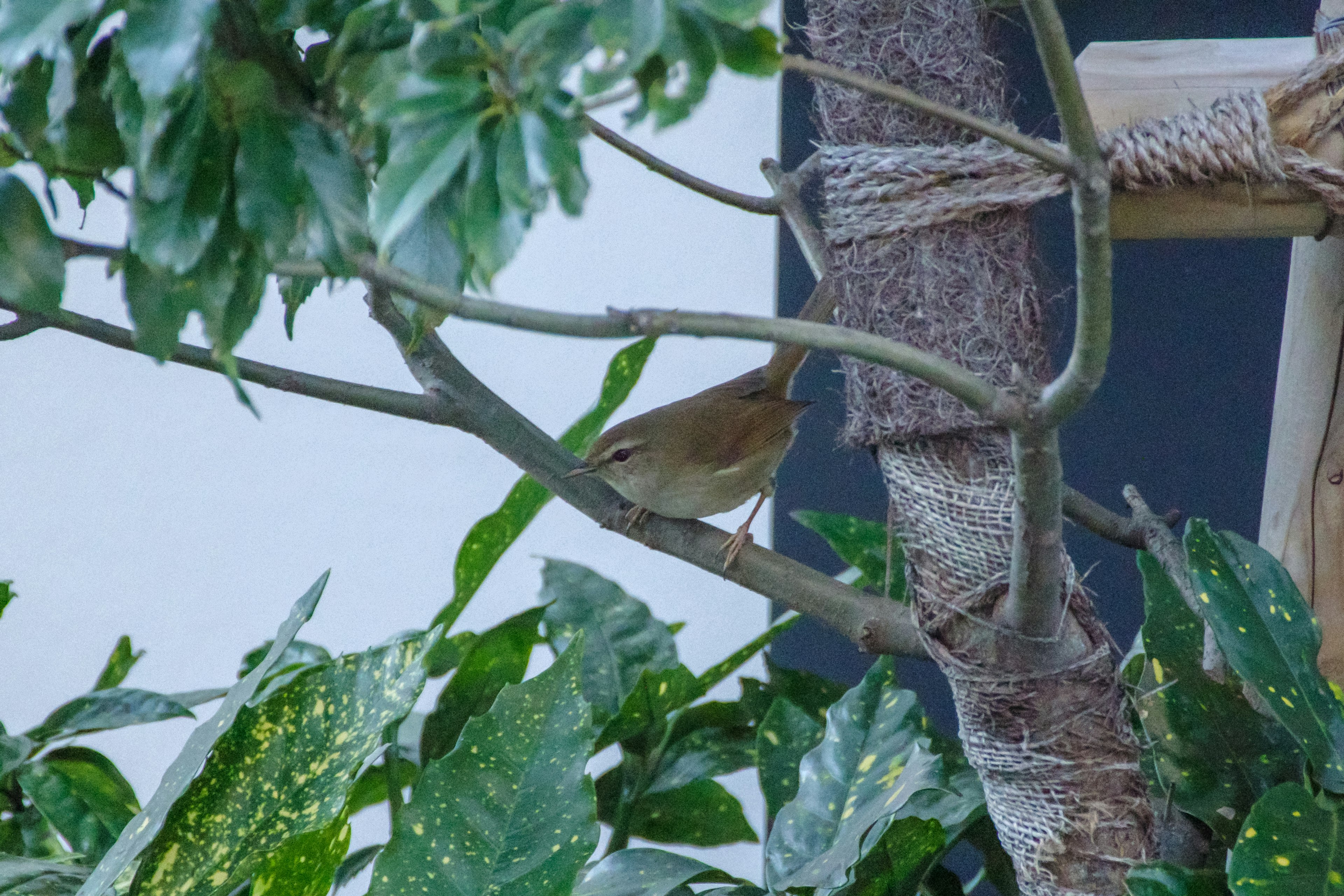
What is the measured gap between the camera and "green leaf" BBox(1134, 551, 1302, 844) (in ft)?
3.48

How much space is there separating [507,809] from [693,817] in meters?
0.52

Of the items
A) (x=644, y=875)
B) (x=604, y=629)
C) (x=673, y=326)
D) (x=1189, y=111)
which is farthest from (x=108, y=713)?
(x=1189, y=111)

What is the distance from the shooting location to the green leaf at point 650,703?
1.33 metres

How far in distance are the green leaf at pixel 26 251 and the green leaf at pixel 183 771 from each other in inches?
20.9

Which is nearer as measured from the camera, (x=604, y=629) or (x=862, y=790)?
(x=862, y=790)

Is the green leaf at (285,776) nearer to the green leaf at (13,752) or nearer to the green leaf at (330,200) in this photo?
the green leaf at (13,752)

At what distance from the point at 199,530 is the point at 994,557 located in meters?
1.98

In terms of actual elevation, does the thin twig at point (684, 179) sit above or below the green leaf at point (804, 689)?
above

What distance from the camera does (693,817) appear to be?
1440mm

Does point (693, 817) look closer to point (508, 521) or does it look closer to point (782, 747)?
point (782, 747)

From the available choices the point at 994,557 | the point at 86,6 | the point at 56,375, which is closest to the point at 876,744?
the point at 994,557

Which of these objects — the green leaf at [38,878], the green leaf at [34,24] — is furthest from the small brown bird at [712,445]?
the green leaf at [34,24]

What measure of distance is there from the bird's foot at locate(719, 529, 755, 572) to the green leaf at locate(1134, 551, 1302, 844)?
431 millimetres

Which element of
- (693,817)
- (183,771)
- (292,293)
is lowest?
(693,817)
